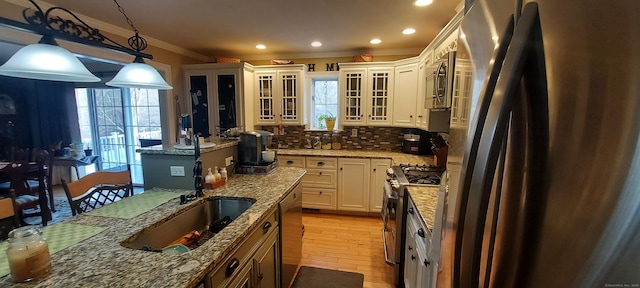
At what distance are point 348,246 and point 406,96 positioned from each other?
210 centimetres

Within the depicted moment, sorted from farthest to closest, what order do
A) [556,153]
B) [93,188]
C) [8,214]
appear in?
[93,188] → [8,214] → [556,153]

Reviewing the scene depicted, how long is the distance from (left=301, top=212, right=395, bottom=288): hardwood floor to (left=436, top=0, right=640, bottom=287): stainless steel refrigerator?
2276 mm

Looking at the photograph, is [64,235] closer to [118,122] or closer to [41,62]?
[41,62]

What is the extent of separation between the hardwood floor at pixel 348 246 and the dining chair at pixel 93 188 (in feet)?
5.99

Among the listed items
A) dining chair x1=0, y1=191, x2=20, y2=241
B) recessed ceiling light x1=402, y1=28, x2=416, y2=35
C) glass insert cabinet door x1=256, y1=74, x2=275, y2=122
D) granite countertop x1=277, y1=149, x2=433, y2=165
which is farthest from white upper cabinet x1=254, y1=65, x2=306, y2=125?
dining chair x1=0, y1=191, x2=20, y2=241

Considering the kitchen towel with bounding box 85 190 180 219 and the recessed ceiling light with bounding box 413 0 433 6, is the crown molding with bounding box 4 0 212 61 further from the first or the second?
the recessed ceiling light with bounding box 413 0 433 6

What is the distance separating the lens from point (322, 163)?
12.8ft

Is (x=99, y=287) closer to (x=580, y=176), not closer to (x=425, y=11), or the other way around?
(x=580, y=176)

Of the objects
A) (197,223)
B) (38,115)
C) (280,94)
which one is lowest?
(197,223)

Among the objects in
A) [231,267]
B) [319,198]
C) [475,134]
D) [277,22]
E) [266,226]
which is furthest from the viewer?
[319,198]

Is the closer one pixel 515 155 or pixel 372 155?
pixel 515 155

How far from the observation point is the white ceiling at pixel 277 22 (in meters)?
2.32

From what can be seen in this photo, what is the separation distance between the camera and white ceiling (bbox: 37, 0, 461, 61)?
7.62 ft

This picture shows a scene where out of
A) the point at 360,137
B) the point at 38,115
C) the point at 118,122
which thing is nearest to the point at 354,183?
the point at 360,137
